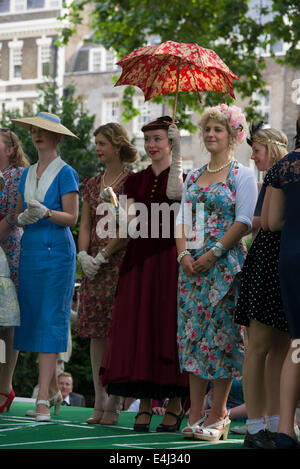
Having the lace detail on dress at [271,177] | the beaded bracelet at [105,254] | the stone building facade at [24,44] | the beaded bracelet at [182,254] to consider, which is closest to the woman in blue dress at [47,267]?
the beaded bracelet at [105,254]

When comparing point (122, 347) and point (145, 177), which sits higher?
point (145, 177)

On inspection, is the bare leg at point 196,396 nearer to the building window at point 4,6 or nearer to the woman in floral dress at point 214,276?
the woman in floral dress at point 214,276

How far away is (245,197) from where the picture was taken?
19.8ft

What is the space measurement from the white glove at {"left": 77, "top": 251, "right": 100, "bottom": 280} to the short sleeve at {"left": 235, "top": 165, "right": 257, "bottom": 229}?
4.95 feet

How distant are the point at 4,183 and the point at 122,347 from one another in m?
1.67

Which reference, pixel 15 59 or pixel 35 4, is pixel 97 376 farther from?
pixel 15 59

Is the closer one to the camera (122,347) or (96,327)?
(122,347)

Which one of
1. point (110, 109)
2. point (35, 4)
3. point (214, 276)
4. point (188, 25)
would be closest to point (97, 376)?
point (214, 276)

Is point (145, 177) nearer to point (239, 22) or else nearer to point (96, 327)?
point (96, 327)

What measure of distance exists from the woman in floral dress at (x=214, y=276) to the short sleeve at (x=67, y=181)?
1152mm

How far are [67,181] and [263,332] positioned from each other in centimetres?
236
